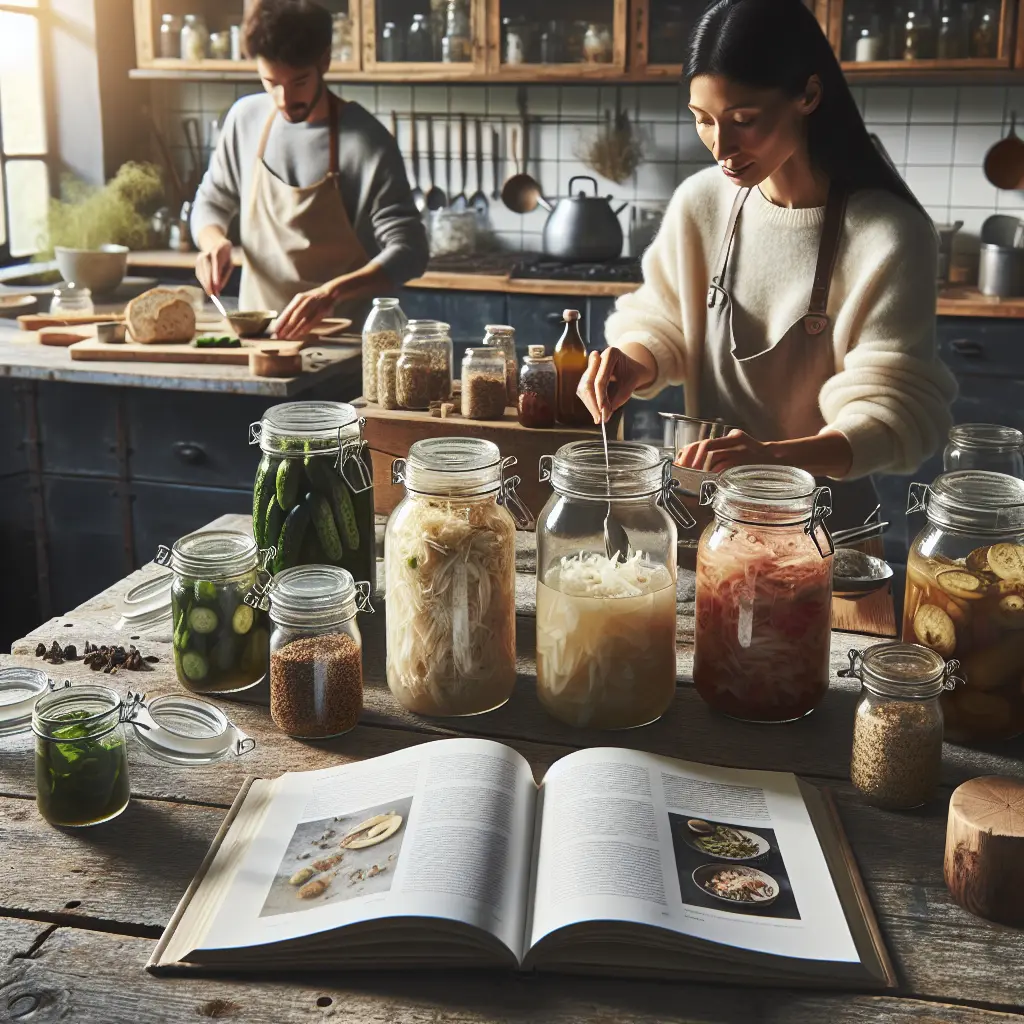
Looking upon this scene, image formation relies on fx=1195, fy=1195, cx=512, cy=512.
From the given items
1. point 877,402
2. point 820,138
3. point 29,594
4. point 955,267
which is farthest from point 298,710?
point 955,267

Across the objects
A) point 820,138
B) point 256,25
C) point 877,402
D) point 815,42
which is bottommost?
point 877,402

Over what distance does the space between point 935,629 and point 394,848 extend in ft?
1.85

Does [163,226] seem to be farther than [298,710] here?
Yes

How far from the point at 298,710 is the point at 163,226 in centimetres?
404

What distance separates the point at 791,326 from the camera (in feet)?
6.50

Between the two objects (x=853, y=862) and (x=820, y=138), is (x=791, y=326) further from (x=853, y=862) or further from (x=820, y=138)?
(x=853, y=862)

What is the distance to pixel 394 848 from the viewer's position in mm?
938

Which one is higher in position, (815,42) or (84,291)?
(815,42)

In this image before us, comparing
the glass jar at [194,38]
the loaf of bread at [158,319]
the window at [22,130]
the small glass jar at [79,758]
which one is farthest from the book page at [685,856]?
the glass jar at [194,38]

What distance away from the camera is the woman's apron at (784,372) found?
192cm

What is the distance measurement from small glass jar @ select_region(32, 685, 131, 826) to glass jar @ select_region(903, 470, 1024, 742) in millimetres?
760

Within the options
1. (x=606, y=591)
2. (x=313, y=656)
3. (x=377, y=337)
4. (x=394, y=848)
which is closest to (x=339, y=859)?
(x=394, y=848)

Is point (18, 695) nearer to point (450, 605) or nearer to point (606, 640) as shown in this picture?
point (450, 605)

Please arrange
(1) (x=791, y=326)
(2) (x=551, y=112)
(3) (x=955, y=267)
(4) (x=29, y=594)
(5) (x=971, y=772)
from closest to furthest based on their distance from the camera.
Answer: (5) (x=971, y=772)
(1) (x=791, y=326)
(4) (x=29, y=594)
(3) (x=955, y=267)
(2) (x=551, y=112)
